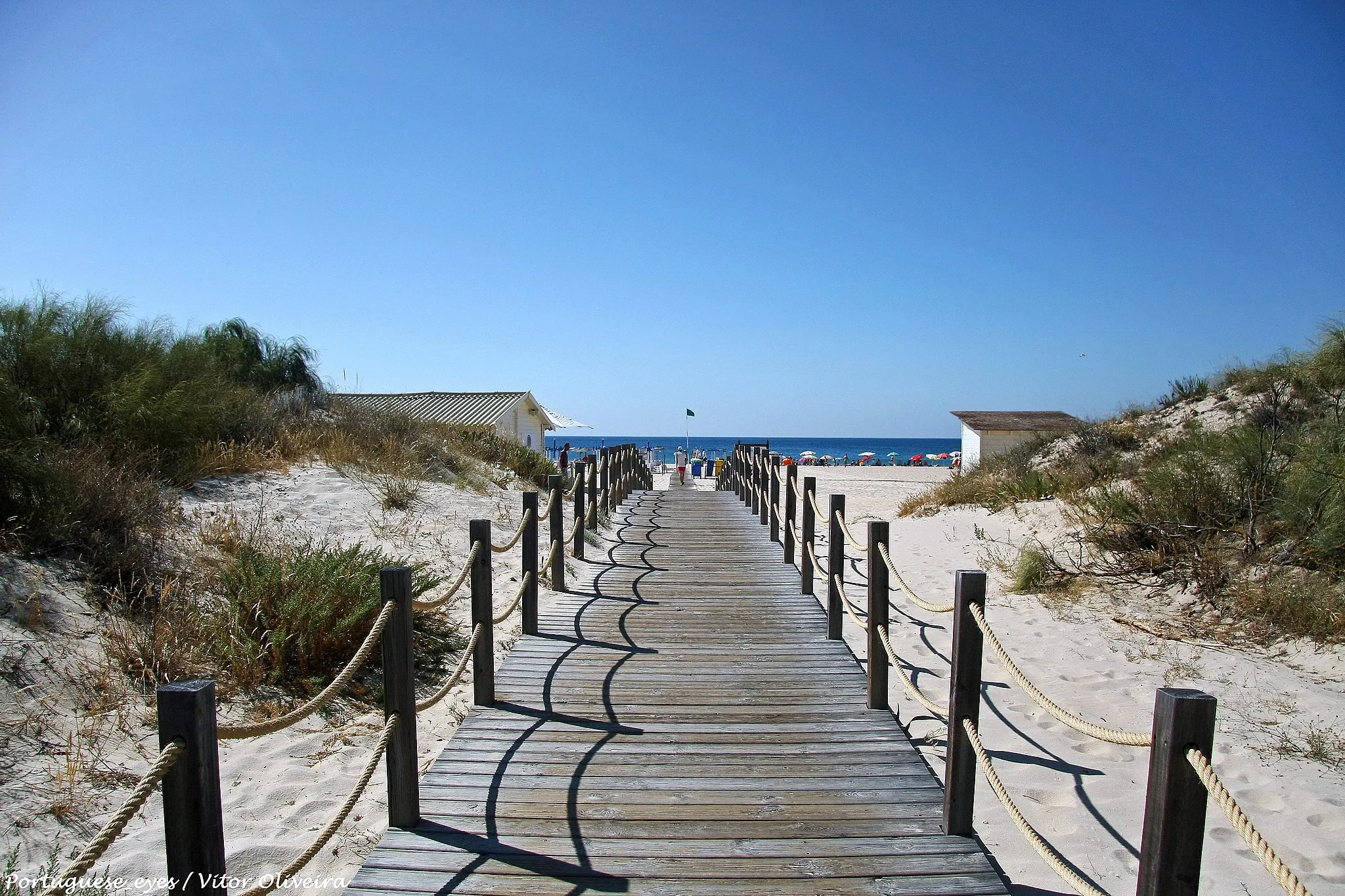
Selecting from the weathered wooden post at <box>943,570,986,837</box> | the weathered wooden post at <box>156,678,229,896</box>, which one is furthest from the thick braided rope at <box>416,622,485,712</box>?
the weathered wooden post at <box>943,570,986,837</box>

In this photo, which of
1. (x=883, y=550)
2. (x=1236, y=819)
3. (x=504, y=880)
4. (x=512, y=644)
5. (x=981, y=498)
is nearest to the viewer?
(x=1236, y=819)

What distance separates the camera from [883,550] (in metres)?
4.52

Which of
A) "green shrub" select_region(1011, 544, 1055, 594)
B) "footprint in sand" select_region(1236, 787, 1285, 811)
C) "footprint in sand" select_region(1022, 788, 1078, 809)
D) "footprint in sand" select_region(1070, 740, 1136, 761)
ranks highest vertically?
"green shrub" select_region(1011, 544, 1055, 594)

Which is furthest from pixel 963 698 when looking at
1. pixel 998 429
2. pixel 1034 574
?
pixel 998 429

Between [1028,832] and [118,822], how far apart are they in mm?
→ 2891

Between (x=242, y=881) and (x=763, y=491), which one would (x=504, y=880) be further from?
(x=763, y=491)

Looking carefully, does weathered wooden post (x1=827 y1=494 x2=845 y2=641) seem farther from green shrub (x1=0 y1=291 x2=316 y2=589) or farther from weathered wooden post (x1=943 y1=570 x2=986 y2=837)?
green shrub (x1=0 y1=291 x2=316 y2=589)

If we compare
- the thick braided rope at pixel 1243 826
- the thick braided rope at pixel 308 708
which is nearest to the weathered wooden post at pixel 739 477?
the thick braided rope at pixel 308 708

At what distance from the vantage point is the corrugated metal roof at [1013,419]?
27.2 m

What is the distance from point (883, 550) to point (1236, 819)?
271 centimetres

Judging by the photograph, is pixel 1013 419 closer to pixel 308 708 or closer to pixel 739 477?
pixel 739 477

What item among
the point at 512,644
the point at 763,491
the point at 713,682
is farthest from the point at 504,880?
the point at 763,491

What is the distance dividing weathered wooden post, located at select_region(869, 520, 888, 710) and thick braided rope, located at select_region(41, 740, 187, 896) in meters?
3.61

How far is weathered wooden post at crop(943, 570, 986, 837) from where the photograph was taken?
127 inches
